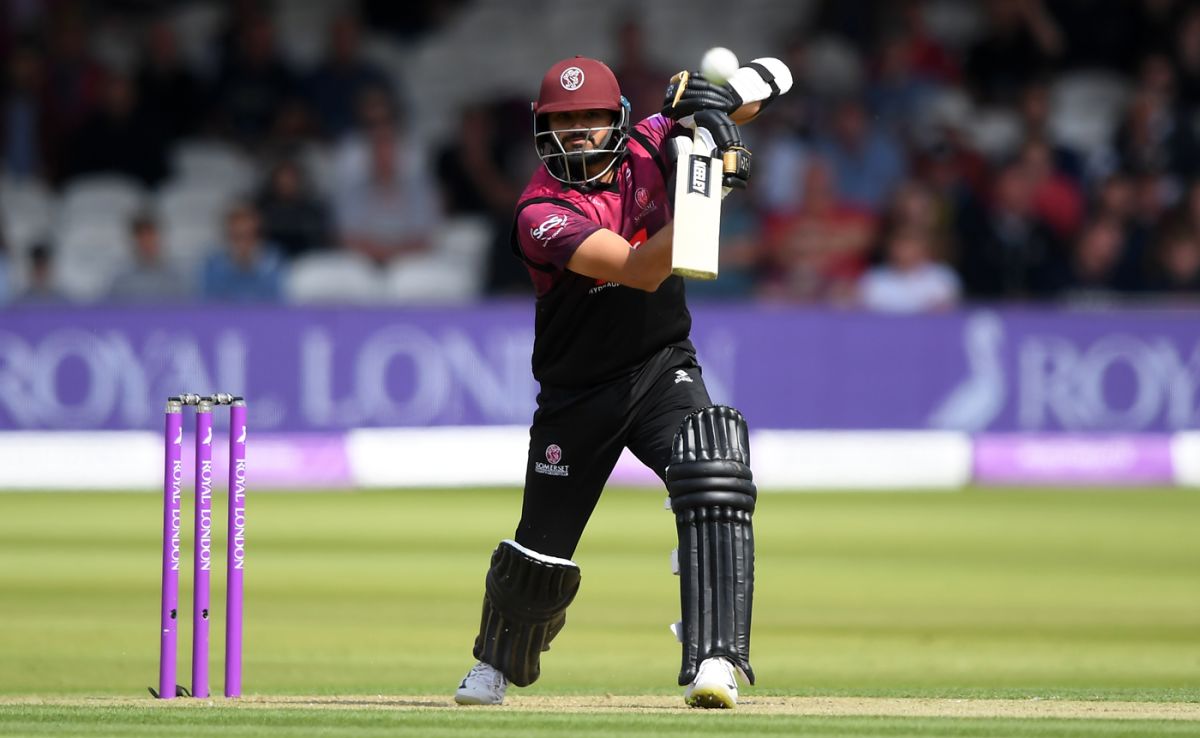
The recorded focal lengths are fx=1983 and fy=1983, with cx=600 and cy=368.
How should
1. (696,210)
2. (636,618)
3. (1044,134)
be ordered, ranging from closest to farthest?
(696,210) < (636,618) < (1044,134)

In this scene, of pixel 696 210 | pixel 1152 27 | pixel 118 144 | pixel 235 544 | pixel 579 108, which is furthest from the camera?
pixel 1152 27

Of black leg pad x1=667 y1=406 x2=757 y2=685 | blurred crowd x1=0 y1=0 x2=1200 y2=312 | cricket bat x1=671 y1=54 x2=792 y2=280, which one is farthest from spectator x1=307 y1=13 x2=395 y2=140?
black leg pad x1=667 y1=406 x2=757 y2=685

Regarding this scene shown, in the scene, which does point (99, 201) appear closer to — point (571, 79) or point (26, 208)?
point (26, 208)

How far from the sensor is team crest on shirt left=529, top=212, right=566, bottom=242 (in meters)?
4.84

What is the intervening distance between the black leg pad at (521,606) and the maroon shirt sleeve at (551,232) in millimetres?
760

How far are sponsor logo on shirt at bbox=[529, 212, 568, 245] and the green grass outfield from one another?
3.81 feet

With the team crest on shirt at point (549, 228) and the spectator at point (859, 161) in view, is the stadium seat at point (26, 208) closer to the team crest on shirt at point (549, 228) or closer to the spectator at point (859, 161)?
the spectator at point (859, 161)

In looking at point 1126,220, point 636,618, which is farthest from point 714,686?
point 1126,220

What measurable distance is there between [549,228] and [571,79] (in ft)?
1.42

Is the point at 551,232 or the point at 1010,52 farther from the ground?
the point at 1010,52

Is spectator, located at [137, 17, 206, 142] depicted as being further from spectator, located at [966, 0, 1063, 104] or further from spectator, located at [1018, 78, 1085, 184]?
spectator, located at [1018, 78, 1085, 184]

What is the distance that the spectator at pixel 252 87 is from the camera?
550 inches

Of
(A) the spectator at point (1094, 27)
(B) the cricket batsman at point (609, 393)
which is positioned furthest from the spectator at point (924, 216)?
(B) the cricket batsman at point (609, 393)

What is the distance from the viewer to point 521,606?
5.14 meters
